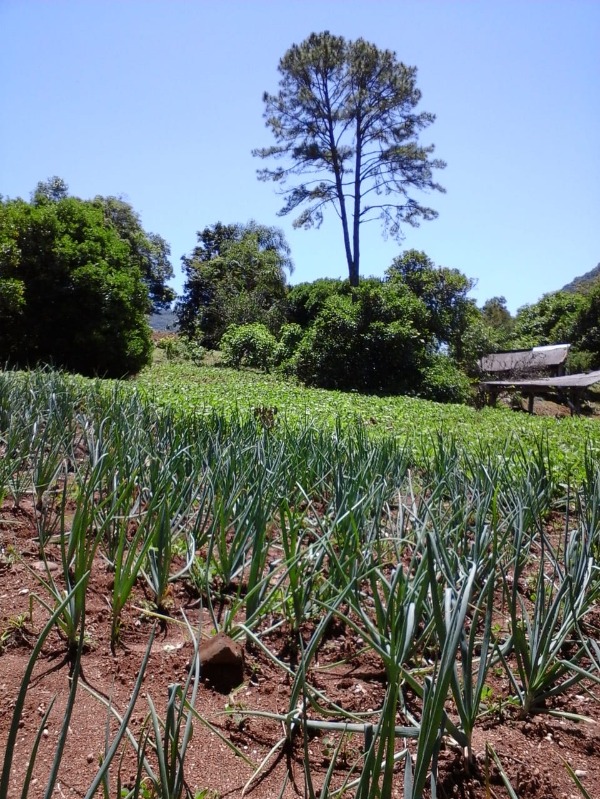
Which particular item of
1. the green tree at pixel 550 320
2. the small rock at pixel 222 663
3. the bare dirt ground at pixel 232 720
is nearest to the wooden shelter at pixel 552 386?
the green tree at pixel 550 320

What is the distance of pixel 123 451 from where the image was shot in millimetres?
2355

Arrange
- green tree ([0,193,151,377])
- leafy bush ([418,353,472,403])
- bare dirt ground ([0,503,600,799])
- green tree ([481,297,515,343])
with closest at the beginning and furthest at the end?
bare dirt ground ([0,503,600,799]), green tree ([0,193,151,377]), leafy bush ([418,353,472,403]), green tree ([481,297,515,343])

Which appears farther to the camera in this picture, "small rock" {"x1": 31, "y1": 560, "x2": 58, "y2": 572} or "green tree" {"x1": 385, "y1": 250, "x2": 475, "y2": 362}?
"green tree" {"x1": 385, "y1": 250, "x2": 475, "y2": 362}

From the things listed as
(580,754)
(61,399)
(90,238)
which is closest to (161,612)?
(580,754)

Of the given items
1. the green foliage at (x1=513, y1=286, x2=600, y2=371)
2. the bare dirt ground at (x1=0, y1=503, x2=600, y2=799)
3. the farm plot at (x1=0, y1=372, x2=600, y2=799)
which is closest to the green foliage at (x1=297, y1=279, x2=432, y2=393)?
the farm plot at (x1=0, y1=372, x2=600, y2=799)

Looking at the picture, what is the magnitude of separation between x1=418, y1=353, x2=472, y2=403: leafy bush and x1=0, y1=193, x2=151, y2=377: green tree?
592cm

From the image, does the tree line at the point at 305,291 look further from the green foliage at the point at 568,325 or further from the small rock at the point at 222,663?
the small rock at the point at 222,663

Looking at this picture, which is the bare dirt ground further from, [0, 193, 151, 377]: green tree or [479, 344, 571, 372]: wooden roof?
[479, 344, 571, 372]: wooden roof

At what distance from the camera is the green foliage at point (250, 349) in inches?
601

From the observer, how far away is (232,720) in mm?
1248

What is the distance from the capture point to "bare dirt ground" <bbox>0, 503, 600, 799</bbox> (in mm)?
1088

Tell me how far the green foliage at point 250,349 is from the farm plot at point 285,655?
12.9m

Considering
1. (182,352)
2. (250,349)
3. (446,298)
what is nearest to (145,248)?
(182,352)

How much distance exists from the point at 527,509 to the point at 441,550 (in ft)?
1.88
